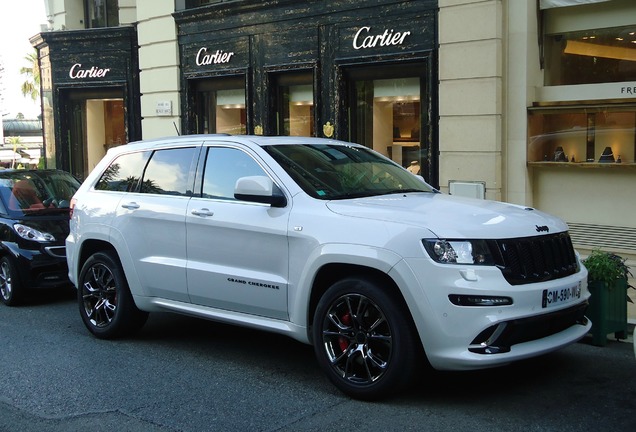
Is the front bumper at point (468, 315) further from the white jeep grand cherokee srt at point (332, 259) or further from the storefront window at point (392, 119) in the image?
the storefront window at point (392, 119)

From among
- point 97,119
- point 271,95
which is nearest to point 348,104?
point 271,95

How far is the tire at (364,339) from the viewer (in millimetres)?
5207

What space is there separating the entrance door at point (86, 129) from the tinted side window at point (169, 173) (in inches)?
531

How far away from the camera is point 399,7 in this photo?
13.2 metres

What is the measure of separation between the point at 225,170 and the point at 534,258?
8.61 feet

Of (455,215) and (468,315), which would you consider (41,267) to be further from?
(468,315)

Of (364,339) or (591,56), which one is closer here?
(364,339)

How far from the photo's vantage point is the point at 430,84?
12.9 metres

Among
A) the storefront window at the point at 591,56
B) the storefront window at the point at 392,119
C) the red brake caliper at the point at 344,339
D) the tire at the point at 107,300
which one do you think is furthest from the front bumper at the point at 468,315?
the storefront window at the point at 392,119

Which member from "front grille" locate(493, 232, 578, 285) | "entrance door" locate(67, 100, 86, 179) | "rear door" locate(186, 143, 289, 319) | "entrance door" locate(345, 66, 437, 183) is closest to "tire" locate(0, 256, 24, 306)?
"rear door" locate(186, 143, 289, 319)

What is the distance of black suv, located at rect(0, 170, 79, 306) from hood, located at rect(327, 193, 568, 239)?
4946mm

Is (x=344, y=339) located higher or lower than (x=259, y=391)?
higher

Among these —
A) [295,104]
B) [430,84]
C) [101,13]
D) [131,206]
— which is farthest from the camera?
[101,13]

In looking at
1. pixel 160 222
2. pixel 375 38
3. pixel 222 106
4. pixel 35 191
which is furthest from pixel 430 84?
pixel 160 222
